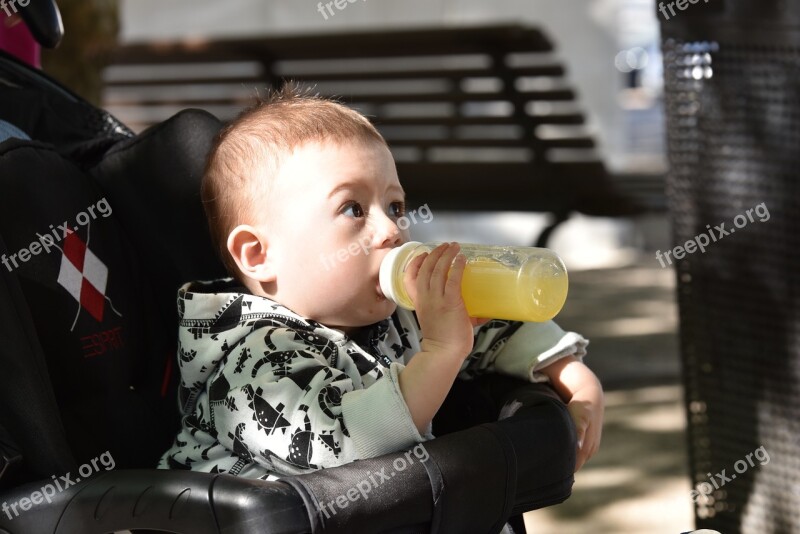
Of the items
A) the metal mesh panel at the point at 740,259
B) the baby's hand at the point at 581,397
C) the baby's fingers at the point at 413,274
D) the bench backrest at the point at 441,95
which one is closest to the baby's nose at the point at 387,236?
the baby's fingers at the point at 413,274

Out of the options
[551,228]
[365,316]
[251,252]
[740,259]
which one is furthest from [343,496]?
[551,228]

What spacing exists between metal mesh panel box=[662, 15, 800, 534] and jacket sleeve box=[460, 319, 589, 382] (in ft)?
2.78

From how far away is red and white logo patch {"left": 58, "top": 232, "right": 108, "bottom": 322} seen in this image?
1623mm

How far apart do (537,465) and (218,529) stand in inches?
15.8

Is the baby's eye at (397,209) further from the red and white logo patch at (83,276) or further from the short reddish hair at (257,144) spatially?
the red and white logo patch at (83,276)

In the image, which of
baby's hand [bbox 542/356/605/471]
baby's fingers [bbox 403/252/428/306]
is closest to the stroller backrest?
baby's fingers [bbox 403/252/428/306]

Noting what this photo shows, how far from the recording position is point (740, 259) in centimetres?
243

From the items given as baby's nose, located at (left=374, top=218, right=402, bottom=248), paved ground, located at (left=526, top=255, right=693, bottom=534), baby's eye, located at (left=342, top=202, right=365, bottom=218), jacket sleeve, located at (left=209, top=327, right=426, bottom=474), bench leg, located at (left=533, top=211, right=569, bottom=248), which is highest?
baby's eye, located at (left=342, top=202, right=365, bottom=218)

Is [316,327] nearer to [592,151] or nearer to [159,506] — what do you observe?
[159,506]

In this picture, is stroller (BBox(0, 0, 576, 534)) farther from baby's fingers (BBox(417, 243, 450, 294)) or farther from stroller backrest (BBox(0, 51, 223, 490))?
baby's fingers (BBox(417, 243, 450, 294))

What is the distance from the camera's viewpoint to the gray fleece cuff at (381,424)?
1321mm

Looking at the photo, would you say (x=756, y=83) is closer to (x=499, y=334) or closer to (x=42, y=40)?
(x=499, y=334)

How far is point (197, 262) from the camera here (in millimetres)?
1806

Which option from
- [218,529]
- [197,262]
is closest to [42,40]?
[197,262]
